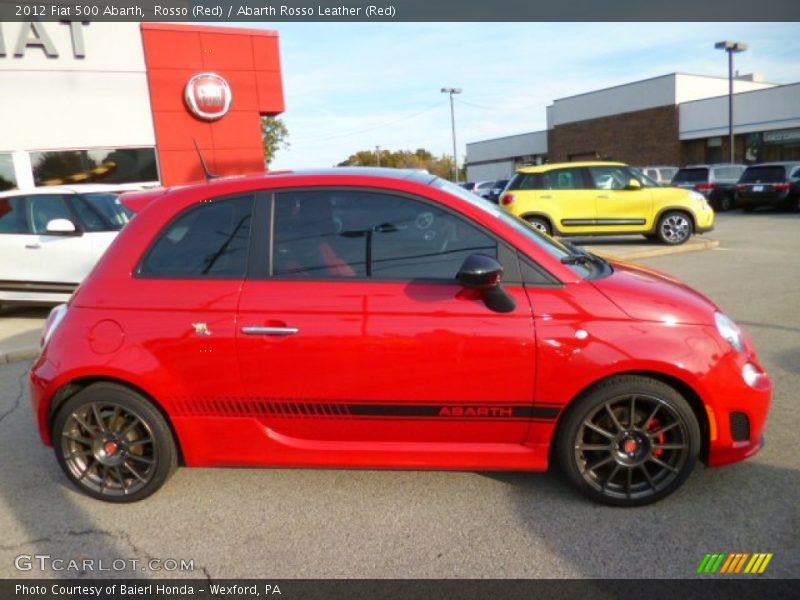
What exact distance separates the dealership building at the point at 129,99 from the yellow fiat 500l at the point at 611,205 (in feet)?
26.3

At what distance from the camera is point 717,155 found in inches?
1462

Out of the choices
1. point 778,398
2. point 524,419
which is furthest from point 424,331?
point 778,398

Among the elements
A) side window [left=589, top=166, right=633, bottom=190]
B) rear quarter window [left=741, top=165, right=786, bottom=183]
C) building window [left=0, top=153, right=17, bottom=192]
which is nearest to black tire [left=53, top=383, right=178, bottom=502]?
side window [left=589, top=166, right=633, bottom=190]

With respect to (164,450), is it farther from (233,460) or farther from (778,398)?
(778,398)

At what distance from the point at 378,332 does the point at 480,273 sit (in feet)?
1.83

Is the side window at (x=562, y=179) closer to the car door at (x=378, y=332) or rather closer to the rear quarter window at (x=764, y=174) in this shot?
the car door at (x=378, y=332)

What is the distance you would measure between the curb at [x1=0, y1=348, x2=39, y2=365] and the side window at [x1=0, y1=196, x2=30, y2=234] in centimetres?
198

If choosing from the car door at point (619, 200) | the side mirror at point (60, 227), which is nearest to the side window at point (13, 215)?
the side mirror at point (60, 227)

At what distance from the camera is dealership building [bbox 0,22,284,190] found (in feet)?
44.8

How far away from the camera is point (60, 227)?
6832 millimetres

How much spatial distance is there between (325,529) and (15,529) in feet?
5.08

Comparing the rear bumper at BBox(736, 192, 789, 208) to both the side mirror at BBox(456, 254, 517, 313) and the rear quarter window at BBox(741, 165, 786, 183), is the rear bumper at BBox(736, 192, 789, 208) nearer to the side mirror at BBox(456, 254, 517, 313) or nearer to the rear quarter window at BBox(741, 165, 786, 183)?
the rear quarter window at BBox(741, 165, 786, 183)
